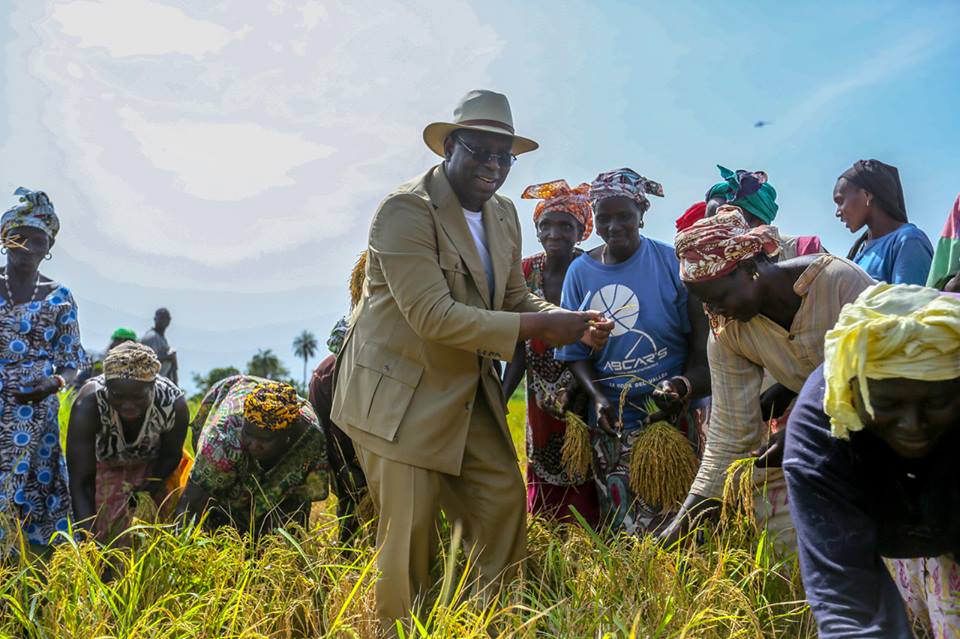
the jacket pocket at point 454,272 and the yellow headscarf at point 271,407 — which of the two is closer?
the jacket pocket at point 454,272

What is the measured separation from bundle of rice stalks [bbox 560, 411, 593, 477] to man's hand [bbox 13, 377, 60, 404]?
253 cm

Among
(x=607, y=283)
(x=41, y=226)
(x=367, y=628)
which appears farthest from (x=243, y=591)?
(x=41, y=226)

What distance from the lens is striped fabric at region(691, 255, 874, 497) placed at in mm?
2789

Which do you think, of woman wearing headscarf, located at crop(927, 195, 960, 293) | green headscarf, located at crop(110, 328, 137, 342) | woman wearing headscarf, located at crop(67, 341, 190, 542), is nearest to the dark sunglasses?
woman wearing headscarf, located at crop(927, 195, 960, 293)

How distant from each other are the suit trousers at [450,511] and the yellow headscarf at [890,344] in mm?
1546

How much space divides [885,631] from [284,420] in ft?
8.82

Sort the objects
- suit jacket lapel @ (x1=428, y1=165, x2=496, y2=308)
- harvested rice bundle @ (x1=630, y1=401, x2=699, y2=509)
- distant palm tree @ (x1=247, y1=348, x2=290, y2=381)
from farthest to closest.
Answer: distant palm tree @ (x1=247, y1=348, x2=290, y2=381)
harvested rice bundle @ (x1=630, y1=401, x2=699, y2=509)
suit jacket lapel @ (x1=428, y1=165, x2=496, y2=308)

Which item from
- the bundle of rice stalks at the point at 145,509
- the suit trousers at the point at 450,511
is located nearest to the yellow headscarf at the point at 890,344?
the suit trousers at the point at 450,511

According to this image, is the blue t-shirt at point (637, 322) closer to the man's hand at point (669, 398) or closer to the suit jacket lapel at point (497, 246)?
the man's hand at point (669, 398)

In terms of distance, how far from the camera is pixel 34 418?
4367mm

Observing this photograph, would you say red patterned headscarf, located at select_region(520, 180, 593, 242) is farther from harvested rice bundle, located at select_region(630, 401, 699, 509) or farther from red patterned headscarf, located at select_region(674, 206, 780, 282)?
red patterned headscarf, located at select_region(674, 206, 780, 282)

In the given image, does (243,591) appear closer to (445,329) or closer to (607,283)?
(445,329)

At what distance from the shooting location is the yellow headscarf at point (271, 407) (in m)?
3.86

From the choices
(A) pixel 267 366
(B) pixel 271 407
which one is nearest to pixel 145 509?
(B) pixel 271 407
